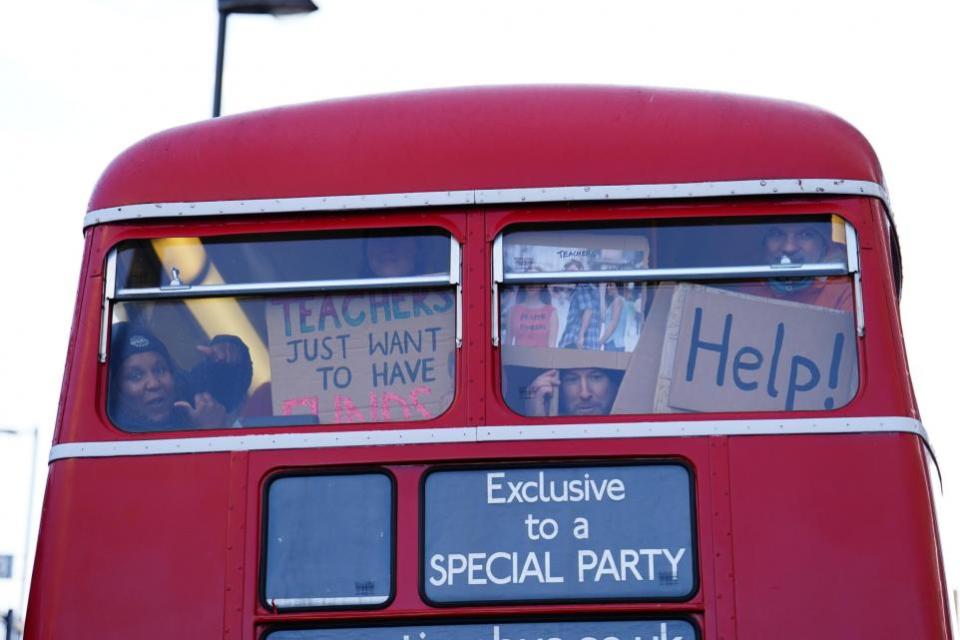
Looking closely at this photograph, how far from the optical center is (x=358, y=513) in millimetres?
4945

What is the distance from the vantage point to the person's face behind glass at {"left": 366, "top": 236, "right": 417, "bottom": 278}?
17.3ft

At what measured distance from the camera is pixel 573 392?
513 cm

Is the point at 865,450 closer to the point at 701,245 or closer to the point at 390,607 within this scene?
the point at 701,245

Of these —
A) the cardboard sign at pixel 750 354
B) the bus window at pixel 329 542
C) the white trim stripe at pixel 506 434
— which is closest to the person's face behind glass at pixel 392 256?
the white trim stripe at pixel 506 434

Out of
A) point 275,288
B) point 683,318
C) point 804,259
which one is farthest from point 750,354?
point 275,288

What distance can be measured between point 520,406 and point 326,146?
129 cm

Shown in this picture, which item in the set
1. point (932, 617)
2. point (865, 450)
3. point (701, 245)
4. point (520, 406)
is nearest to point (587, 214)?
point (701, 245)

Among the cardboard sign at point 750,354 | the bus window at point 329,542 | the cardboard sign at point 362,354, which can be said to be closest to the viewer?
the bus window at point 329,542

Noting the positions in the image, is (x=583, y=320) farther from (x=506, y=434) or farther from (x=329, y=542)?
(x=329, y=542)

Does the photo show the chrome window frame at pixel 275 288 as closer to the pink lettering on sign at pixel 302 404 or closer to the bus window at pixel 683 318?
the bus window at pixel 683 318

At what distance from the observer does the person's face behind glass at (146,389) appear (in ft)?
17.4

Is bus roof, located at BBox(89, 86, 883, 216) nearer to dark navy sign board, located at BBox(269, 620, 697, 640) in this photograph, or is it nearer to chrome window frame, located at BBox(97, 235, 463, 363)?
chrome window frame, located at BBox(97, 235, 463, 363)

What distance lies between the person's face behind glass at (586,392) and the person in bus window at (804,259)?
60cm

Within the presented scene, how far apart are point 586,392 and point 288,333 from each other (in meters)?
1.09
